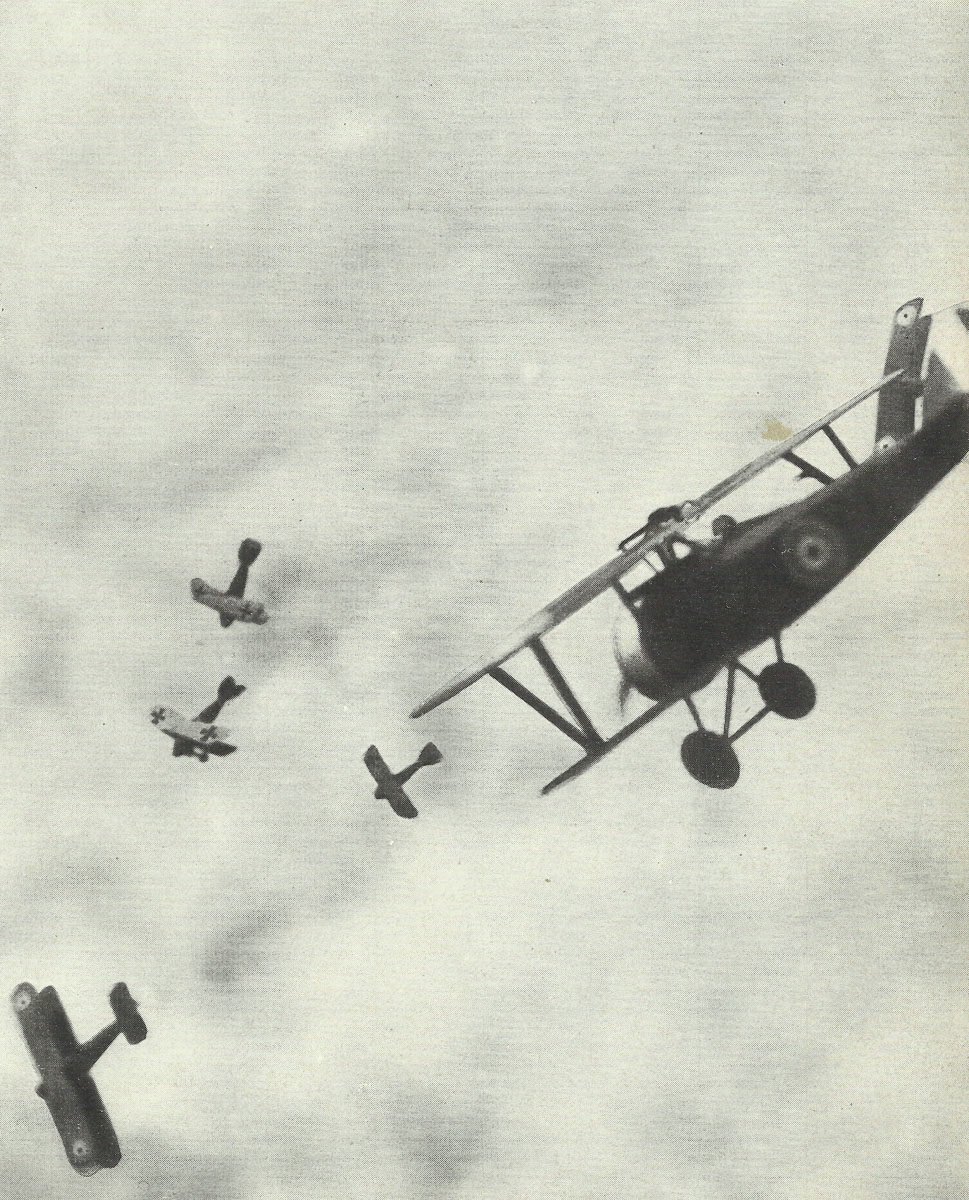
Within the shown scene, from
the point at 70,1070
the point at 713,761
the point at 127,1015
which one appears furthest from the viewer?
the point at 70,1070

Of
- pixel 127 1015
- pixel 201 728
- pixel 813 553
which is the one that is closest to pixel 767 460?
pixel 813 553

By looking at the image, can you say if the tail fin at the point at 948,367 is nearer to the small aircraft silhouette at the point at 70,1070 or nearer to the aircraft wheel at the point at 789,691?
the aircraft wheel at the point at 789,691

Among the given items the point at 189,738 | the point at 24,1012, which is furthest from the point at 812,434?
the point at 24,1012

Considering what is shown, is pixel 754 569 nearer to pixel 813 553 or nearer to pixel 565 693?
pixel 813 553

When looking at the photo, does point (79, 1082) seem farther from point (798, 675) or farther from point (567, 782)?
point (798, 675)

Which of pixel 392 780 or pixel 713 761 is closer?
pixel 713 761

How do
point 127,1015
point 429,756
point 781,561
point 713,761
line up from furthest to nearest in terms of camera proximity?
point 127,1015 → point 429,756 → point 713,761 → point 781,561
